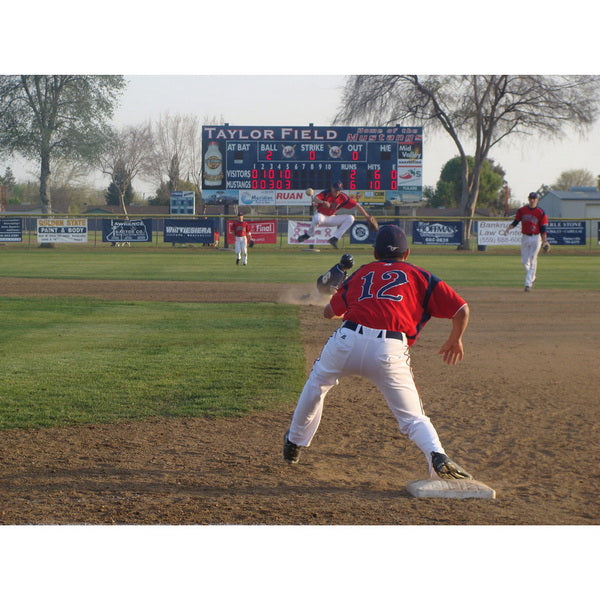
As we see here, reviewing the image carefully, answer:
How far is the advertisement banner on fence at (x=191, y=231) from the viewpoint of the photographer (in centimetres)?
3653

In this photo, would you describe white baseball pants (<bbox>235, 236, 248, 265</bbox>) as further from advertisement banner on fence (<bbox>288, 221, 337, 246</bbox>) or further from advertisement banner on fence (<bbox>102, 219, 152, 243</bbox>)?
advertisement banner on fence (<bbox>102, 219, 152, 243</bbox>)

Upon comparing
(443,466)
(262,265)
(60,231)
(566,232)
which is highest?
(566,232)

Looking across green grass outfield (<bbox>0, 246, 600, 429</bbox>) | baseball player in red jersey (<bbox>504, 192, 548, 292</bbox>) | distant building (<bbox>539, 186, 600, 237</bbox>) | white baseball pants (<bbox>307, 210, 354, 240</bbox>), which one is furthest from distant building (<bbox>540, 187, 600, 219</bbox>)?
white baseball pants (<bbox>307, 210, 354, 240</bbox>)

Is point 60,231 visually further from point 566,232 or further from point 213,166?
point 566,232

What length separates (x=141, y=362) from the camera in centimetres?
923

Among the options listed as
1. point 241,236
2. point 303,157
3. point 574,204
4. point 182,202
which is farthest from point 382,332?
point 574,204

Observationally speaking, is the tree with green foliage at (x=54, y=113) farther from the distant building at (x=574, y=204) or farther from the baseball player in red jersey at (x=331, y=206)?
the distant building at (x=574, y=204)

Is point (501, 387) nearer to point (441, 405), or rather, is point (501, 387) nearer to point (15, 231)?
point (441, 405)

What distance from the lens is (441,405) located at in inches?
289

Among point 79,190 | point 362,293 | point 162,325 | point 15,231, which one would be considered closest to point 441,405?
point 362,293

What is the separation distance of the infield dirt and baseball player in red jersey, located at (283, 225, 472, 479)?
475 millimetres

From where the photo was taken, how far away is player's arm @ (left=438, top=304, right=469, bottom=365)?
489cm

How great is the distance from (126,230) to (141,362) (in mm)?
28395

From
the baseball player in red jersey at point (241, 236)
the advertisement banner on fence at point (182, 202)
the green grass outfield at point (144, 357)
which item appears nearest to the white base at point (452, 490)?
the green grass outfield at point (144, 357)
